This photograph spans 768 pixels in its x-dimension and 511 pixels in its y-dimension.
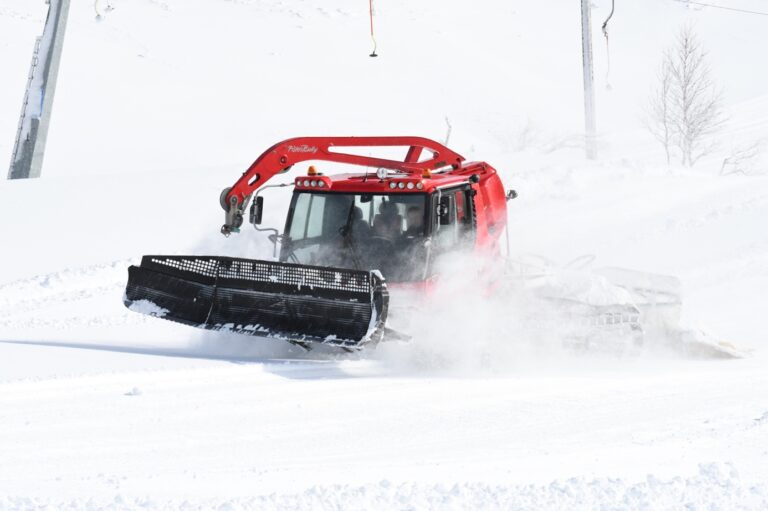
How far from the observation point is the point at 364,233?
29.1 ft

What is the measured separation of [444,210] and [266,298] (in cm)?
162

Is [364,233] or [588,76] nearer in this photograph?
[364,233]

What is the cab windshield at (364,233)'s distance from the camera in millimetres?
8711

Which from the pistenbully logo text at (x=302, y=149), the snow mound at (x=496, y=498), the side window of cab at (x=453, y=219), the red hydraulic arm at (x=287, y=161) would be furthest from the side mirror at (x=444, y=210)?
the snow mound at (x=496, y=498)

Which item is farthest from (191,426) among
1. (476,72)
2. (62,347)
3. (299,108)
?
(476,72)

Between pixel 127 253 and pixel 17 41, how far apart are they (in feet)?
103

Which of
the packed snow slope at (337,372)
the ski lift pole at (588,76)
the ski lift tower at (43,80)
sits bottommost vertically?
the packed snow slope at (337,372)

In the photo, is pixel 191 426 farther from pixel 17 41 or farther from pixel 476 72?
pixel 476 72

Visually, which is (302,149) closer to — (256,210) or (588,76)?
(256,210)

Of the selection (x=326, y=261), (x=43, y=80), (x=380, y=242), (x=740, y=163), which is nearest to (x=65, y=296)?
(x=326, y=261)

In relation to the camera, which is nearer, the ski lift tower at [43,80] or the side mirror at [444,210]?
the side mirror at [444,210]

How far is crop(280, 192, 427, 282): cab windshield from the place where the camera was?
28.6 feet

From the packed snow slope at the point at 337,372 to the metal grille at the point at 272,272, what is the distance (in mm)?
675

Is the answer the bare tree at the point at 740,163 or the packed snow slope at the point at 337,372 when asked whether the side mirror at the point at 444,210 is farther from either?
the bare tree at the point at 740,163
